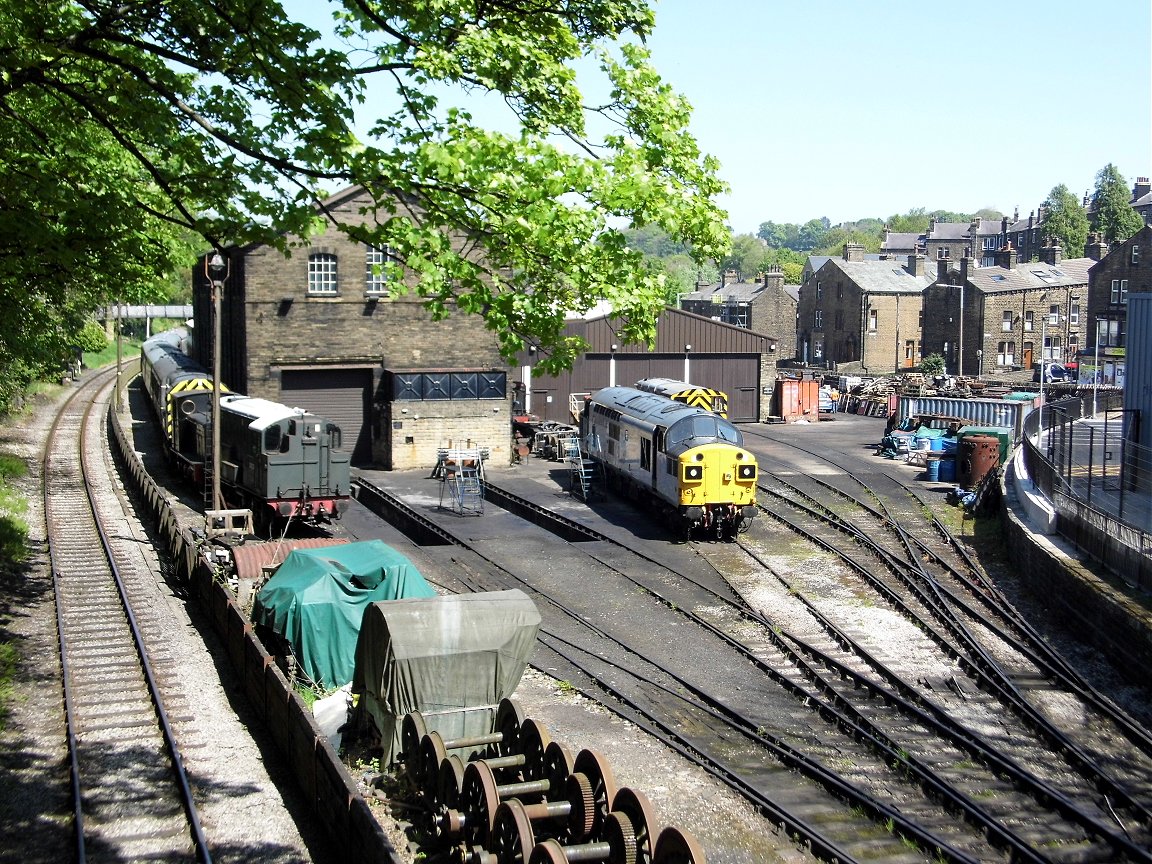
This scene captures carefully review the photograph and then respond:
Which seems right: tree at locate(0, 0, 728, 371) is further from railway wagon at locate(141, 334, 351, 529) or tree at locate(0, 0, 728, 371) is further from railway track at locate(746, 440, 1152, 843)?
railway wagon at locate(141, 334, 351, 529)

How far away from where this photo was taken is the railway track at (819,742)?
11.8 m

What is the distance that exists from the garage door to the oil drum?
19005 millimetres

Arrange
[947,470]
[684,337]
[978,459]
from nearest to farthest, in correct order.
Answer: [978,459], [947,470], [684,337]

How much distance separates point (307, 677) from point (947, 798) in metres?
8.33

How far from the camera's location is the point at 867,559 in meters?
24.2

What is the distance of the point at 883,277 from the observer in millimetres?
75500

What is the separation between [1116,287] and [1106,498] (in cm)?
4476

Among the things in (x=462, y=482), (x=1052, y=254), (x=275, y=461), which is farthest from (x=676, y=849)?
(x=1052, y=254)

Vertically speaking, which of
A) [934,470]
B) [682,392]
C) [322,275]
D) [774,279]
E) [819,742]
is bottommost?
[819,742]

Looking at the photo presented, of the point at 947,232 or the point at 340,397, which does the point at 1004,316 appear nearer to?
the point at 340,397

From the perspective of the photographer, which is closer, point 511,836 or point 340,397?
point 511,836

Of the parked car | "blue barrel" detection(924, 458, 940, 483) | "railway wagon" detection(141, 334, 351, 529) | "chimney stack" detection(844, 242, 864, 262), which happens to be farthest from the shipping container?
"chimney stack" detection(844, 242, 864, 262)

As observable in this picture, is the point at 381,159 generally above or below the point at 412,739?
above

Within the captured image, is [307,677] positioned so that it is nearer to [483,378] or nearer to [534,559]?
[534,559]
